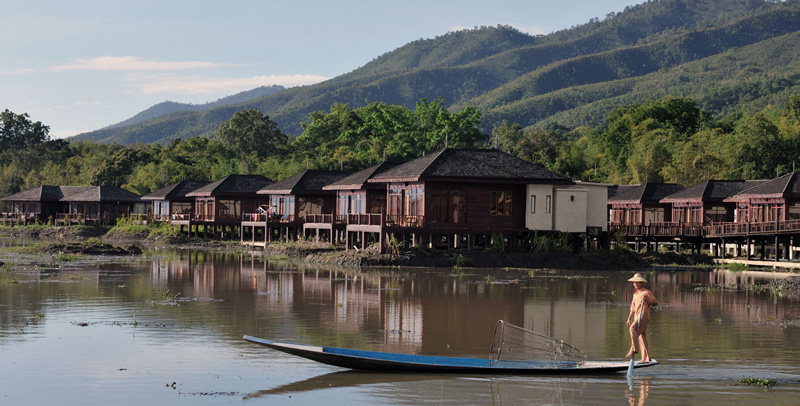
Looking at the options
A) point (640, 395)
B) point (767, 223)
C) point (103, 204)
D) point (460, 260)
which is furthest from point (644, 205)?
point (640, 395)

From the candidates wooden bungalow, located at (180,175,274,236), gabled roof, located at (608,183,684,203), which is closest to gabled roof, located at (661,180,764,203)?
gabled roof, located at (608,183,684,203)

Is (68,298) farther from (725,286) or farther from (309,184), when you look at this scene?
(309,184)

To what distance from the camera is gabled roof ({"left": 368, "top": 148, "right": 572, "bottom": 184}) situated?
46469mm

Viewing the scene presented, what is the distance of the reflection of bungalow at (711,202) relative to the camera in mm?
62331

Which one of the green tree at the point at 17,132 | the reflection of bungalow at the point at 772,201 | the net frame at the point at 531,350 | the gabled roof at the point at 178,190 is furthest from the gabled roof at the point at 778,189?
the green tree at the point at 17,132

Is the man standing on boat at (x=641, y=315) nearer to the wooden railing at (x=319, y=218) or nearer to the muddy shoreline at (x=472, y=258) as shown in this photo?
the muddy shoreline at (x=472, y=258)

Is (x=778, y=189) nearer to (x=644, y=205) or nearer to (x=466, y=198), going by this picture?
(x=644, y=205)

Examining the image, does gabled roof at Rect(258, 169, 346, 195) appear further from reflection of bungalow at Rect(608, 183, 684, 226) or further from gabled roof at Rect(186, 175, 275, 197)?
reflection of bungalow at Rect(608, 183, 684, 226)

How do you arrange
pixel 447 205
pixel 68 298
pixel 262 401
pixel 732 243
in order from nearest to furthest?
pixel 262 401, pixel 68 298, pixel 447 205, pixel 732 243

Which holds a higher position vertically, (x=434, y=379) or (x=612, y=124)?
(x=612, y=124)

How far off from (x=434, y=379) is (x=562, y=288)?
19302mm

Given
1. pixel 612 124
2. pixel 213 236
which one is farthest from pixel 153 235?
pixel 612 124

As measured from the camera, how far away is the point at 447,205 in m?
47.1

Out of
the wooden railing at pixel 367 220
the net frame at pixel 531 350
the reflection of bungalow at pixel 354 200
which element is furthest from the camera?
the reflection of bungalow at pixel 354 200
